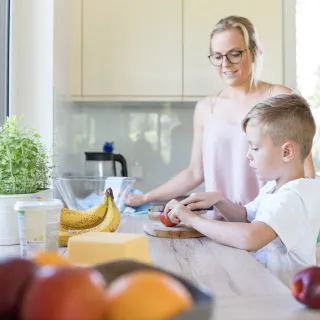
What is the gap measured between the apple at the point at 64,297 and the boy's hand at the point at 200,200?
103 cm

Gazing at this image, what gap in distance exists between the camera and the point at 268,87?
206 cm

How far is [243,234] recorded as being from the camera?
1.21 meters

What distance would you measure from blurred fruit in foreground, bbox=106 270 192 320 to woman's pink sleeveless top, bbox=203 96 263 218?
1622mm

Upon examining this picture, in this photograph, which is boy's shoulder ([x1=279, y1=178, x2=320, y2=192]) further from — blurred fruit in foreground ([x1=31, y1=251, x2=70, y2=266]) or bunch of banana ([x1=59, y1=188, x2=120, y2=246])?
blurred fruit in foreground ([x1=31, y1=251, x2=70, y2=266])

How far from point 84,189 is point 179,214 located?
365 millimetres

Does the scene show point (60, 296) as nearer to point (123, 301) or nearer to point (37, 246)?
point (123, 301)

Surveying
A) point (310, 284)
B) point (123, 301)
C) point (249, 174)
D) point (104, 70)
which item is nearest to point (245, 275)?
point (310, 284)

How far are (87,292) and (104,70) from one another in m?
2.44

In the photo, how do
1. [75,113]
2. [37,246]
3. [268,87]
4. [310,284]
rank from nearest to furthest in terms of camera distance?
[310,284]
[37,246]
[268,87]
[75,113]

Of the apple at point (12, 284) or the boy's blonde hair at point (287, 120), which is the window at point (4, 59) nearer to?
the boy's blonde hair at point (287, 120)

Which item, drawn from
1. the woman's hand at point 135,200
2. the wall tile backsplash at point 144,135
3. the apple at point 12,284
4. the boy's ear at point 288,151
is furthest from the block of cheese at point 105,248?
the wall tile backsplash at point 144,135

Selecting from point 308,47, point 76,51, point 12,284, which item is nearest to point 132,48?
point 76,51

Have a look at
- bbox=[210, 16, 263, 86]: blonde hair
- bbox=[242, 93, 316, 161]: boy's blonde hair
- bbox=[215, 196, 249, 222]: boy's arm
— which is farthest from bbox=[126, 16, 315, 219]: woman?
bbox=[242, 93, 316, 161]: boy's blonde hair

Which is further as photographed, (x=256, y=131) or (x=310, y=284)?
(x=256, y=131)
